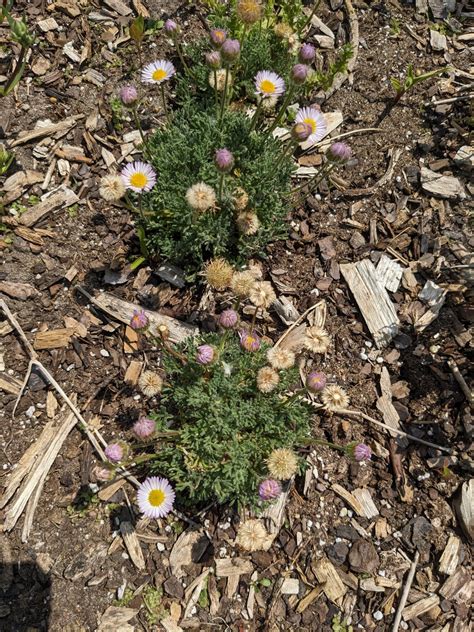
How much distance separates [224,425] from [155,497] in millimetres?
619

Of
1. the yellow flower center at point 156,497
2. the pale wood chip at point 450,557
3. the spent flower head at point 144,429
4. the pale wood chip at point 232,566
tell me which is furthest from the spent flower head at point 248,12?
the pale wood chip at point 450,557

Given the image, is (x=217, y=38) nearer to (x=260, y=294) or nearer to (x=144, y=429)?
(x=260, y=294)

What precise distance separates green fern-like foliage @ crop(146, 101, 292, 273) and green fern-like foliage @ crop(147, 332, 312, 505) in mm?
875

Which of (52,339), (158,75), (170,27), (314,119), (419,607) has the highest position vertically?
(170,27)

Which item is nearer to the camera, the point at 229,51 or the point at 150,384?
the point at 150,384

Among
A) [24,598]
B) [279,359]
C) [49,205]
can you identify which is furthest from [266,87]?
[24,598]

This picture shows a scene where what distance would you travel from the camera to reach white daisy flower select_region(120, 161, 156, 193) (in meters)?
3.98

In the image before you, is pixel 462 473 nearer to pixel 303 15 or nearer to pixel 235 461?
pixel 235 461

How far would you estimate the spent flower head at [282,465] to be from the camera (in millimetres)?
3211

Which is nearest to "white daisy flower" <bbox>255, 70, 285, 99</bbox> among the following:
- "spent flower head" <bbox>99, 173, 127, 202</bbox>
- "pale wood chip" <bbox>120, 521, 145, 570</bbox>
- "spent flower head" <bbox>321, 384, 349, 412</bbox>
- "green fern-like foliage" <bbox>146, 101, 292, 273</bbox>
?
"green fern-like foliage" <bbox>146, 101, 292, 273</bbox>

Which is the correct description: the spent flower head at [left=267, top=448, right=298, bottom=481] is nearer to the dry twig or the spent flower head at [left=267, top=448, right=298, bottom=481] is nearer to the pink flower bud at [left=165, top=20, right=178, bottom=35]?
the dry twig

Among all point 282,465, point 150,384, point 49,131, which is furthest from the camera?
point 49,131

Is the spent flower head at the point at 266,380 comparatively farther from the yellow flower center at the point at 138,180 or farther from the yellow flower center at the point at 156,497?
the yellow flower center at the point at 138,180

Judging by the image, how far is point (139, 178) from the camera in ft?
13.1
